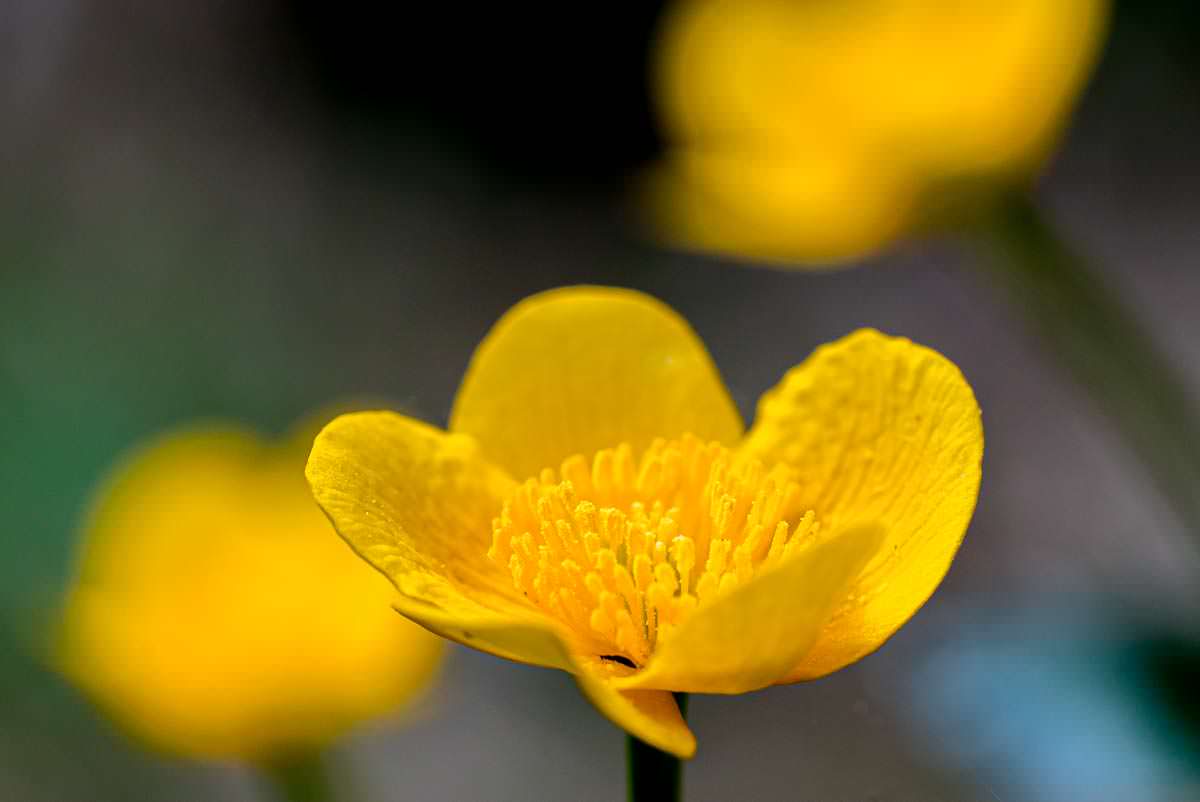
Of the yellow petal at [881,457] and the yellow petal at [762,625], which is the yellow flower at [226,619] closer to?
the yellow petal at [881,457]

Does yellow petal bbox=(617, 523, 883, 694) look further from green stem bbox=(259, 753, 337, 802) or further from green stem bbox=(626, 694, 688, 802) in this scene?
green stem bbox=(259, 753, 337, 802)

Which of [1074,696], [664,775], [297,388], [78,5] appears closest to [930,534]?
[664,775]

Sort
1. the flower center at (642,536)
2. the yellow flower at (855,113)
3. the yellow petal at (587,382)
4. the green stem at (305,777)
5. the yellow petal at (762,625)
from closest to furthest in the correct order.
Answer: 1. the yellow petal at (762,625)
2. the flower center at (642,536)
3. the yellow petal at (587,382)
4. the green stem at (305,777)
5. the yellow flower at (855,113)

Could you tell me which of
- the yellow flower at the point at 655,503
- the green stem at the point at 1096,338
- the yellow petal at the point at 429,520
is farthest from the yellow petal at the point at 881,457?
the green stem at the point at 1096,338

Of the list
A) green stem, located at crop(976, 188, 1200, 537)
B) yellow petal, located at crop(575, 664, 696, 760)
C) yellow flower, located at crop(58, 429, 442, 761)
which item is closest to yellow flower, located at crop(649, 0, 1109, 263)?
green stem, located at crop(976, 188, 1200, 537)

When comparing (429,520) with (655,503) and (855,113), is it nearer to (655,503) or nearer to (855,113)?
(655,503)
